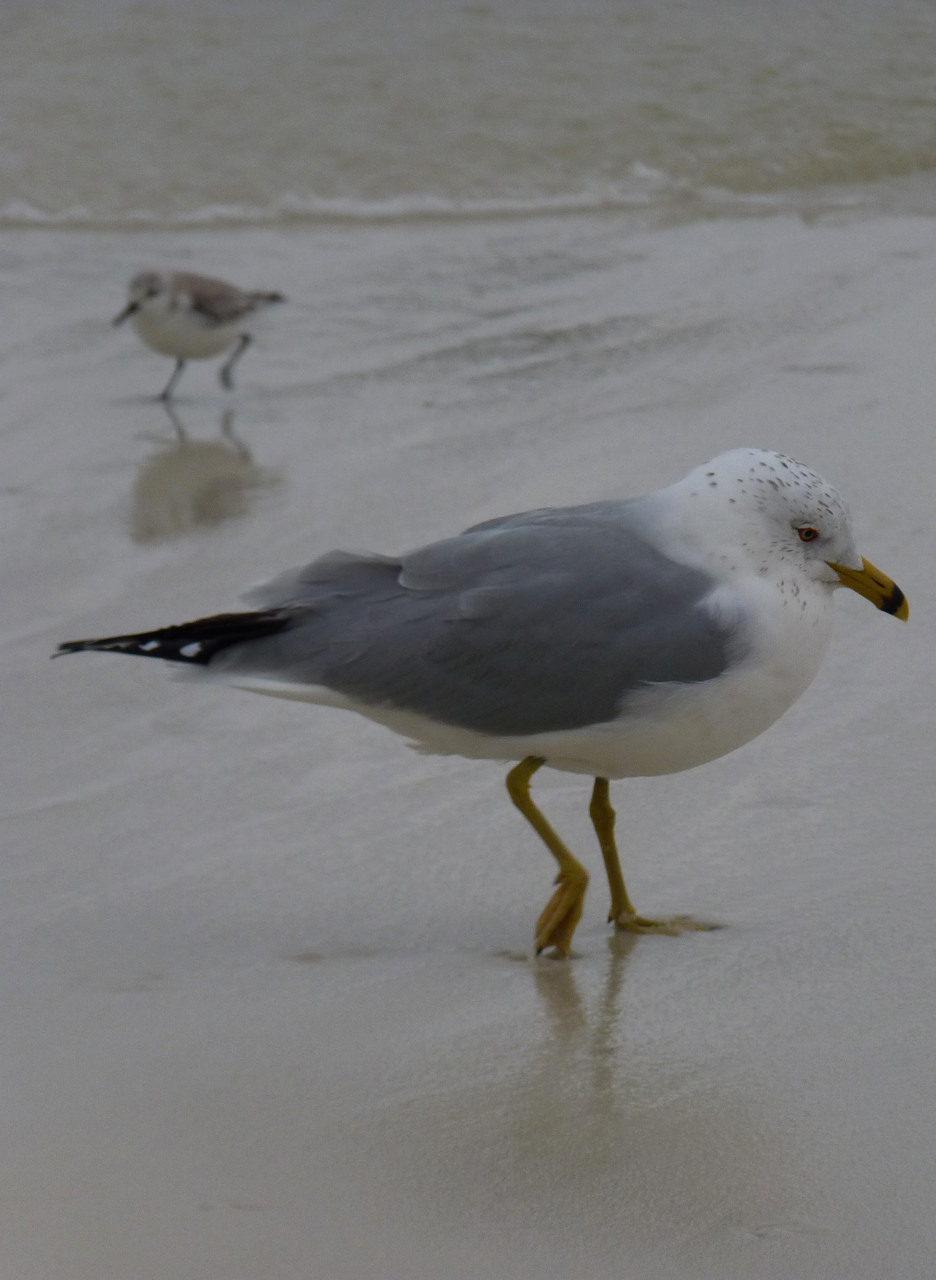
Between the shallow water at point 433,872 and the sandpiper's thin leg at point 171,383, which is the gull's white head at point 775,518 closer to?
the shallow water at point 433,872

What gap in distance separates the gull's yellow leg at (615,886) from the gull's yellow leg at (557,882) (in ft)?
0.32

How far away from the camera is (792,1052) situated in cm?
275

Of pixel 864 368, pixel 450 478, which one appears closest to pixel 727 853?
pixel 450 478

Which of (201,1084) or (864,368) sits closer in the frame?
(201,1084)

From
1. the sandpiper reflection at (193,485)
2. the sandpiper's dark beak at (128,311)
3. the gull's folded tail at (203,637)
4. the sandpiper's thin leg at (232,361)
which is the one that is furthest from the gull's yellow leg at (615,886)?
the sandpiper's dark beak at (128,311)

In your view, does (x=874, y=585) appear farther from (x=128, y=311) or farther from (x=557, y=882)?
(x=128, y=311)

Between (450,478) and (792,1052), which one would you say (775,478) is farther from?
(450,478)

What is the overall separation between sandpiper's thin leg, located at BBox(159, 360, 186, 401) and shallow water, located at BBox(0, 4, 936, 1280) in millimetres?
100

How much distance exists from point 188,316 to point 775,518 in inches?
175

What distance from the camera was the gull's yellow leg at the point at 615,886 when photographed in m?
3.21

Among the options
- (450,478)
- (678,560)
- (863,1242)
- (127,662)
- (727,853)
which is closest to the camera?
(863,1242)

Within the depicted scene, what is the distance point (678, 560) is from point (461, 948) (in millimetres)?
766

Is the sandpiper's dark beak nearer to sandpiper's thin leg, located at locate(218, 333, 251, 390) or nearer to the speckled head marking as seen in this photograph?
sandpiper's thin leg, located at locate(218, 333, 251, 390)

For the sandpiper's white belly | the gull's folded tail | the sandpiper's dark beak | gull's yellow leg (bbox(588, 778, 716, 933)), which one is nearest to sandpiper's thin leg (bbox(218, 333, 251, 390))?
the sandpiper's white belly
